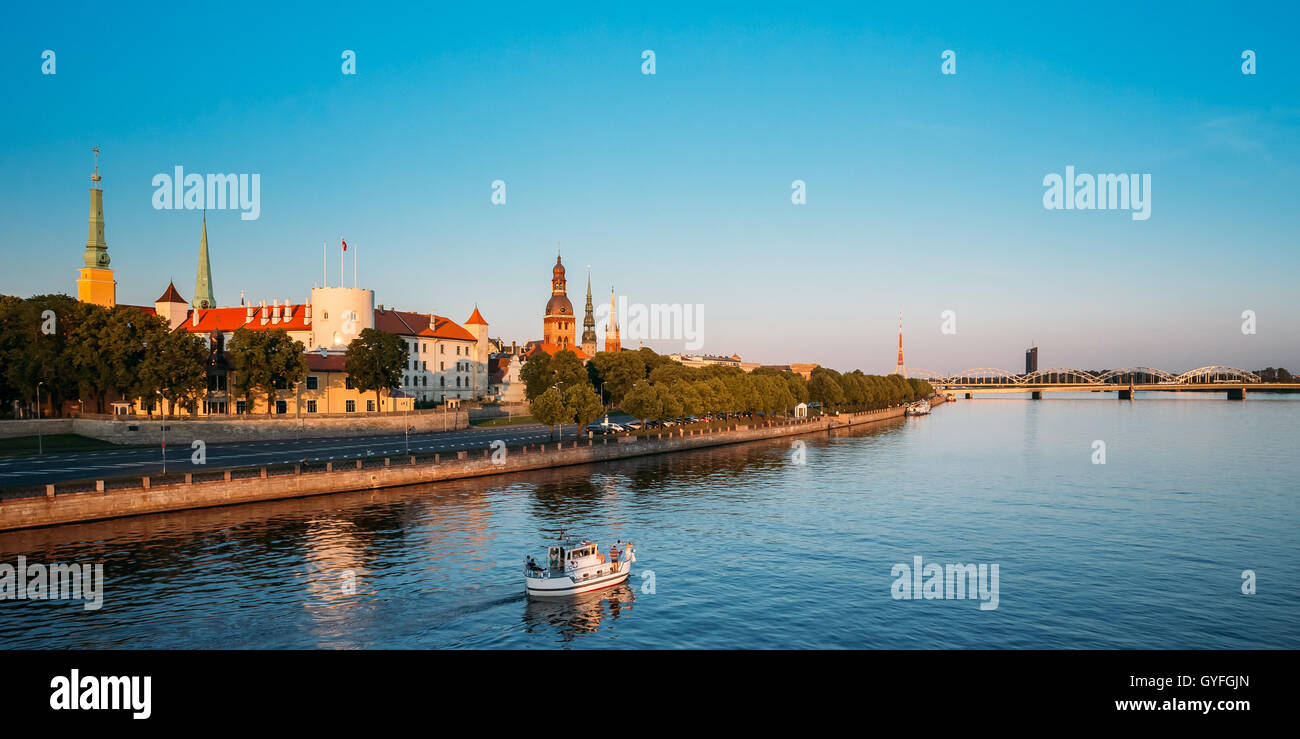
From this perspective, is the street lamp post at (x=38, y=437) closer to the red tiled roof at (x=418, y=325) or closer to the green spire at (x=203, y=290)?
the red tiled roof at (x=418, y=325)

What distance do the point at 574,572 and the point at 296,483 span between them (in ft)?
127

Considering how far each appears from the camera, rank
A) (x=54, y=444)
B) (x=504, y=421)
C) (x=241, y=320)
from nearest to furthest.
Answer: (x=54, y=444) → (x=504, y=421) → (x=241, y=320)

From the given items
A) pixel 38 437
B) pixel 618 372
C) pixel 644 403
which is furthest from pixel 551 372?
pixel 38 437

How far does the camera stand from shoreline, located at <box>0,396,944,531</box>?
54594 mm

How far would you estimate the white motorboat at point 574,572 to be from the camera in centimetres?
4016

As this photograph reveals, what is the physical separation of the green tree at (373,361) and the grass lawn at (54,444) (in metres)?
34.7

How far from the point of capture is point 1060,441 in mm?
137375

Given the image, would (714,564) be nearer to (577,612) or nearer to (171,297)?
(577,612)

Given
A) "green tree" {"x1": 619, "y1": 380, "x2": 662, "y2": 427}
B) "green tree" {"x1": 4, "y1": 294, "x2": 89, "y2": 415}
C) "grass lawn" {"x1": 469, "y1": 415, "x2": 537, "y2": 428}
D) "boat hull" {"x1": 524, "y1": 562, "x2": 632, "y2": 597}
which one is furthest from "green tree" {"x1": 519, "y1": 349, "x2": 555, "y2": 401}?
"boat hull" {"x1": 524, "y1": 562, "x2": 632, "y2": 597}

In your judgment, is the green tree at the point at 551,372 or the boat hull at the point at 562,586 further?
the green tree at the point at 551,372

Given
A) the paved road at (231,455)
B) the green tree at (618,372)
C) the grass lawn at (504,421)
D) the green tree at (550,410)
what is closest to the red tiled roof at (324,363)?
the paved road at (231,455)

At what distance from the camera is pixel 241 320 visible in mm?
161875

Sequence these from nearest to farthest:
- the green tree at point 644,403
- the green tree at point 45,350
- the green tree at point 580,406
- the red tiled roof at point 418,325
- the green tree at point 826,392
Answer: the green tree at point 45,350, the green tree at point 580,406, the green tree at point 644,403, the red tiled roof at point 418,325, the green tree at point 826,392
